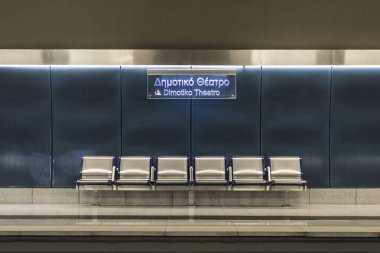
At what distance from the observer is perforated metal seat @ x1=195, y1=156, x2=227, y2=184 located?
466 inches

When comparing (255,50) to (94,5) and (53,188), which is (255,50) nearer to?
(94,5)

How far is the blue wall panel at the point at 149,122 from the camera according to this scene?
1229cm

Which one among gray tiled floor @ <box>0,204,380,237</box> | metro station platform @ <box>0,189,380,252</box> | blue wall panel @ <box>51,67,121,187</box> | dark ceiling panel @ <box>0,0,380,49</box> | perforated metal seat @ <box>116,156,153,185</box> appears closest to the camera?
metro station platform @ <box>0,189,380,252</box>

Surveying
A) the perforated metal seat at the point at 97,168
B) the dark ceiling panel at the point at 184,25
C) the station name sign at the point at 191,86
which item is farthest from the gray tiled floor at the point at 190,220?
the dark ceiling panel at the point at 184,25

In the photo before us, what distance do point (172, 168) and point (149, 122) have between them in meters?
1.18

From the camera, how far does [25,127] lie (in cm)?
1221

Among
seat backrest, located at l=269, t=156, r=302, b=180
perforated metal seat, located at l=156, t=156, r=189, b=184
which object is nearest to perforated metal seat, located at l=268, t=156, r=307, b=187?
seat backrest, located at l=269, t=156, r=302, b=180

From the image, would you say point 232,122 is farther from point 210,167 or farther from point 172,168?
point 172,168

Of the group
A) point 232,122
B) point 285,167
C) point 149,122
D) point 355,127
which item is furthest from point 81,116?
point 355,127

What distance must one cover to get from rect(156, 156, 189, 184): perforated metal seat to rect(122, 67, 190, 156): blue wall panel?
313mm

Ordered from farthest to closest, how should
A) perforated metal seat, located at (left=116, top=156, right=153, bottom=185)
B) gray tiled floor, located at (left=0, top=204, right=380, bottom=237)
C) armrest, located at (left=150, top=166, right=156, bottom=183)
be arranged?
perforated metal seat, located at (left=116, top=156, right=153, bottom=185) < armrest, located at (left=150, top=166, right=156, bottom=183) < gray tiled floor, located at (left=0, top=204, right=380, bottom=237)

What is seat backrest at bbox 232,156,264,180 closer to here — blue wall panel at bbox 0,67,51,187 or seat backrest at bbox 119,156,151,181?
seat backrest at bbox 119,156,151,181

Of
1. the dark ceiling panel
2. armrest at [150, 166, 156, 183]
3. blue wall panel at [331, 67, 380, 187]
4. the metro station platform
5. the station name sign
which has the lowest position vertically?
the metro station platform

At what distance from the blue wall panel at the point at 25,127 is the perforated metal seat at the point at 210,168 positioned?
329 cm
